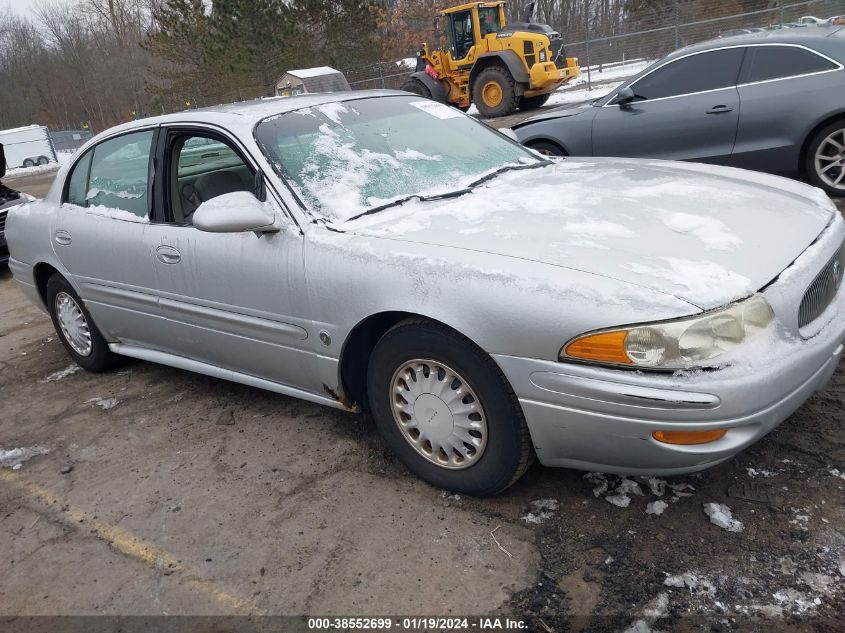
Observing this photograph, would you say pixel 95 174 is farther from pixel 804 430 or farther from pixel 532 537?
pixel 804 430

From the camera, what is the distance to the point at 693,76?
6.40 metres

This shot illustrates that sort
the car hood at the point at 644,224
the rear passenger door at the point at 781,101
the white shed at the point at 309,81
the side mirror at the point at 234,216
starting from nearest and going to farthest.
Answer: the car hood at the point at 644,224
the side mirror at the point at 234,216
the rear passenger door at the point at 781,101
the white shed at the point at 309,81

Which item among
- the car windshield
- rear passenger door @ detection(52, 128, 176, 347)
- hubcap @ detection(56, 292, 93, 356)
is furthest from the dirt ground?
the car windshield

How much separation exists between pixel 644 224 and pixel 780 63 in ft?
14.6

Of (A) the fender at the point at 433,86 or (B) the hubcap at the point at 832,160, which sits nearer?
(B) the hubcap at the point at 832,160

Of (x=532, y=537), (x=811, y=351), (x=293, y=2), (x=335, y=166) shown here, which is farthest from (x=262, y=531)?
(x=293, y=2)

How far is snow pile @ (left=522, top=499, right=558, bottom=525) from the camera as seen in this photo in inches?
103

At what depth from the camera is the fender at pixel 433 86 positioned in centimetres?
1784

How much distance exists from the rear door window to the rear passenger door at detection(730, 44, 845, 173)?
118mm

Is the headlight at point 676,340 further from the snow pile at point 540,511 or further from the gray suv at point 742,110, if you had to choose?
the gray suv at point 742,110

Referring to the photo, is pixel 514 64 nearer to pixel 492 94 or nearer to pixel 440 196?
pixel 492 94

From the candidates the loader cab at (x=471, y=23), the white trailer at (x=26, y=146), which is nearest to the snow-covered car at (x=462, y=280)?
the loader cab at (x=471, y=23)

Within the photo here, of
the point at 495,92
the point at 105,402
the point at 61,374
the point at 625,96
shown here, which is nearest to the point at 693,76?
the point at 625,96

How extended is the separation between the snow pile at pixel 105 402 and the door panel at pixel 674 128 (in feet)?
15.8
